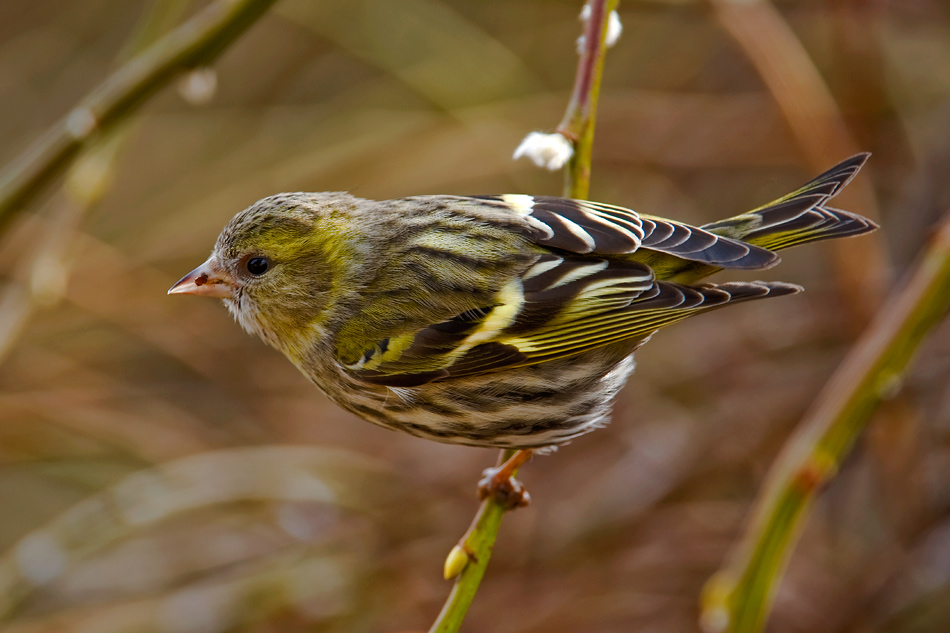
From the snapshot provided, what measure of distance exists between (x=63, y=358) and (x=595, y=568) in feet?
9.88

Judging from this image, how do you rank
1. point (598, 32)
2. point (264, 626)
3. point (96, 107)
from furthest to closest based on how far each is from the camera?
point (264, 626), point (96, 107), point (598, 32)

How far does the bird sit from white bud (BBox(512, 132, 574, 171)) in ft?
0.91

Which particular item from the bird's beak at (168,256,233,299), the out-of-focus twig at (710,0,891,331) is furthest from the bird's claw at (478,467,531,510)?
the out-of-focus twig at (710,0,891,331)

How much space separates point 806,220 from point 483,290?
0.91 meters

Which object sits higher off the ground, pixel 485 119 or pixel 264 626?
pixel 485 119

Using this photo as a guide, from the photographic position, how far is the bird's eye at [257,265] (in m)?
2.78

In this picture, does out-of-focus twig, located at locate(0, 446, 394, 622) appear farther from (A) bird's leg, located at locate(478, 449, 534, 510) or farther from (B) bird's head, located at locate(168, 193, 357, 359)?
(A) bird's leg, located at locate(478, 449, 534, 510)

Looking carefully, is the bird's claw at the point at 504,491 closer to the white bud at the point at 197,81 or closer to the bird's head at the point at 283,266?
the bird's head at the point at 283,266

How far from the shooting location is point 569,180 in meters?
2.63

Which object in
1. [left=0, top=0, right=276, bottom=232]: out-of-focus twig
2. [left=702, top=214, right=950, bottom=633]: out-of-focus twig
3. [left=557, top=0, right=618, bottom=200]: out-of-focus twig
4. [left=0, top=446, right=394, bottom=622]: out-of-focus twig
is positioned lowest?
[left=702, top=214, right=950, bottom=633]: out-of-focus twig

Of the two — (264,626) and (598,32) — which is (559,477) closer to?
(264,626)

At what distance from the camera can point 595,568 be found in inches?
165

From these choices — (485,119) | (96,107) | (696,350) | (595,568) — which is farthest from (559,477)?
(96,107)

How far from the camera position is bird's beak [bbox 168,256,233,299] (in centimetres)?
276
